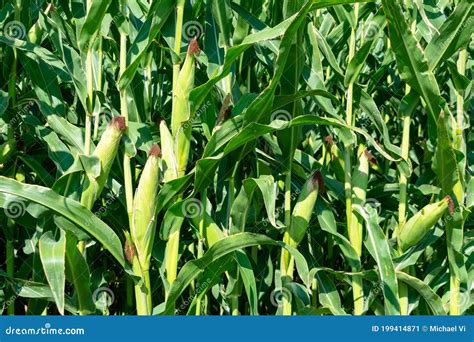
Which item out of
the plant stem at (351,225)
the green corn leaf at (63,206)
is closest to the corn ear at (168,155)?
the green corn leaf at (63,206)

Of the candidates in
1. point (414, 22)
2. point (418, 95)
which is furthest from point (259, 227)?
point (414, 22)

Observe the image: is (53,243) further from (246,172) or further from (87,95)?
(246,172)

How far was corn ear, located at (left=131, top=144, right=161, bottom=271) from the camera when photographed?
7.94 feet

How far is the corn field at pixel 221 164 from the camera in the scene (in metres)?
2.45

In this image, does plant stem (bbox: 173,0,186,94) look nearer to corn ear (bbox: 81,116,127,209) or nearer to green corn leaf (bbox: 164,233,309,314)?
corn ear (bbox: 81,116,127,209)

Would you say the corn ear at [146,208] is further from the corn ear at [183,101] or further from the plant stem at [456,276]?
the plant stem at [456,276]

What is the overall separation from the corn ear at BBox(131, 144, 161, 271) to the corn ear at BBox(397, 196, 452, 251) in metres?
0.96

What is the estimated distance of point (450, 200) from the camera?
2.64 metres

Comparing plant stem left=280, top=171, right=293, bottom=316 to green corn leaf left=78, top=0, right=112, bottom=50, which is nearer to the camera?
green corn leaf left=78, top=0, right=112, bottom=50

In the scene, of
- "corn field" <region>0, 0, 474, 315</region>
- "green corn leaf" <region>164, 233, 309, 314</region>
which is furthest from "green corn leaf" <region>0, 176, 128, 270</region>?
"green corn leaf" <region>164, 233, 309, 314</region>

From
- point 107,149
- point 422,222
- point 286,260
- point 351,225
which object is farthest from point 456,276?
point 107,149

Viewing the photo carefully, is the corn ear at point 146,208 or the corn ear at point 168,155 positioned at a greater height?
the corn ear at point 168,155

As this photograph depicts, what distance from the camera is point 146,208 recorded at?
2445 mm

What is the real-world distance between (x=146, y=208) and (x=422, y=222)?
3.34 feet
